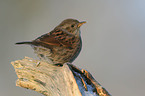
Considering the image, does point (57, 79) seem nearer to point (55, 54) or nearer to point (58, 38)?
point (55, 54)

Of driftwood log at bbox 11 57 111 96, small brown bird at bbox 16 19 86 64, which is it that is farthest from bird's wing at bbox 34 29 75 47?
driftwood log at bbox 11 57 111 96

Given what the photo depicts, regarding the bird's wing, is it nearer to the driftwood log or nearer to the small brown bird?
the small brown bird

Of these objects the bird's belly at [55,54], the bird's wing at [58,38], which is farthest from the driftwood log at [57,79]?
the bird's wing at [58,38]

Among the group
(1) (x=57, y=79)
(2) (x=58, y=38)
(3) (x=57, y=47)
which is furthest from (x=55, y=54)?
(1) (x=57, y=79)

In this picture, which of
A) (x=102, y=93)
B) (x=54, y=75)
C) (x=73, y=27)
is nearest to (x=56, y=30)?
(x=73, y=27)

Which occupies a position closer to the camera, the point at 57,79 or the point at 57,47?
the point at 57,79

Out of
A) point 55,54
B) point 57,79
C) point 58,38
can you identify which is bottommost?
point 57,79

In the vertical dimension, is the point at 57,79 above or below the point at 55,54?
below
